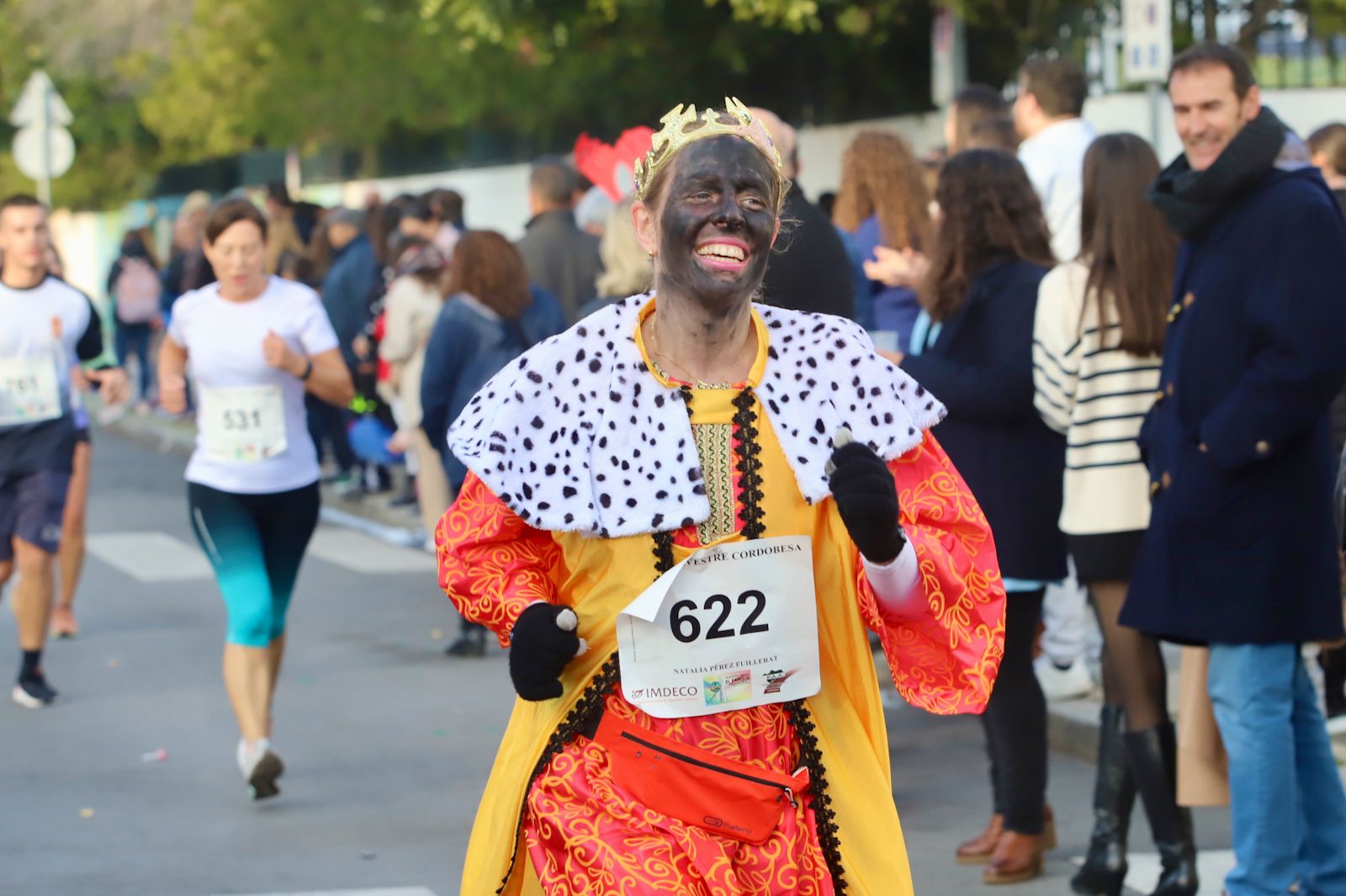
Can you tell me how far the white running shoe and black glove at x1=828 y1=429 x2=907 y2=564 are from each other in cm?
442

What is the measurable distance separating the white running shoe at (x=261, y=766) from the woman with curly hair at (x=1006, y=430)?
248 centimetres

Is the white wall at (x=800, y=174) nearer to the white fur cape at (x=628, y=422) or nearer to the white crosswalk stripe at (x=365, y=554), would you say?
the white crosswalk stripe at (x=365, y=554)

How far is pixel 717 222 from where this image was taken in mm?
3379

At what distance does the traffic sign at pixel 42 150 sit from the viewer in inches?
958

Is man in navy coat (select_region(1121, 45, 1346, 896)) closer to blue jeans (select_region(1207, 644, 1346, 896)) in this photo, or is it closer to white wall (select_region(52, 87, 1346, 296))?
blue jeans (select_region(1207, 644, 1346, 896))

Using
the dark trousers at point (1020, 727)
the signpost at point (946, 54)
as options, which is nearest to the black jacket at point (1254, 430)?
the dark trousers at point (1020, 727)

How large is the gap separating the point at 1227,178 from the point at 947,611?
209 centimetres

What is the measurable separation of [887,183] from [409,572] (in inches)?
194

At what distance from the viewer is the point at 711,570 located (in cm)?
333

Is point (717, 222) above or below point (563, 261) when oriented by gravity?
above

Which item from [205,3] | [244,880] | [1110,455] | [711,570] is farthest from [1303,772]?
[205,3]

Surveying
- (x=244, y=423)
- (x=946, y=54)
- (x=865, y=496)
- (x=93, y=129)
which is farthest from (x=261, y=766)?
(x=93, y=129)

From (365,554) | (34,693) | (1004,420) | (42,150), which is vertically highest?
(42,150)

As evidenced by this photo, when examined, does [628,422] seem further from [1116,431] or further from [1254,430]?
[1116,431]
